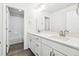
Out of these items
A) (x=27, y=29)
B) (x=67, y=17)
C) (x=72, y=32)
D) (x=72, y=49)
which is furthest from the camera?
(x=27, y=29)

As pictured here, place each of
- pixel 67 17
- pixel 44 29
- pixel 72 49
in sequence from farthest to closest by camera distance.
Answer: pixel 44 29
pixel 67 17
pixel 72 49

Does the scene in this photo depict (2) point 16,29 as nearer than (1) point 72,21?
No

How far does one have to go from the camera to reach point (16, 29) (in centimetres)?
312

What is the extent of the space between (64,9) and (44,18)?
1.15 m

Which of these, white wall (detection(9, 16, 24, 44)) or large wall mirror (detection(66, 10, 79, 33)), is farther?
white wall (detection(9, 16, 24, 44))

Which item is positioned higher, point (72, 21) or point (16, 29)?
point (72, 21)

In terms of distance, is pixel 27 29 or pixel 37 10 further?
pixel 37 10

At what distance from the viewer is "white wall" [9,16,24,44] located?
9.65ft

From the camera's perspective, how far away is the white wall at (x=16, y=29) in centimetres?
294

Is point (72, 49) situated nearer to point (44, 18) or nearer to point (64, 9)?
point (64, 9)

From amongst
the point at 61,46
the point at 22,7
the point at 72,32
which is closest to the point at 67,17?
the point at 72,32

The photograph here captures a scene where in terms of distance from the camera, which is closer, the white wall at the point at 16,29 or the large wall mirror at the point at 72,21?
the large wall mirror at the point at 72,21

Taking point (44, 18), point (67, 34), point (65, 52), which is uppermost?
point (44, 18)

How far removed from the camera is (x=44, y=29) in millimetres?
2570
